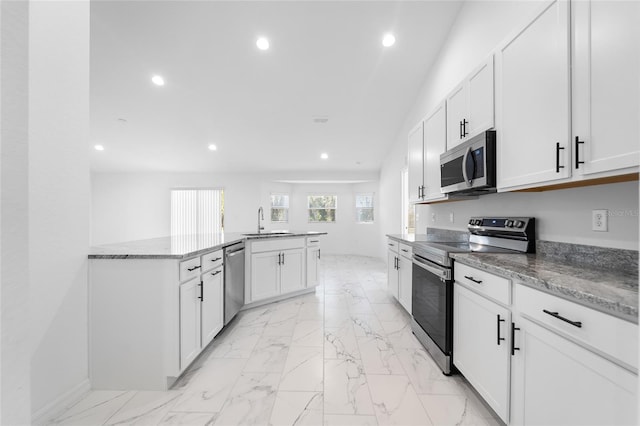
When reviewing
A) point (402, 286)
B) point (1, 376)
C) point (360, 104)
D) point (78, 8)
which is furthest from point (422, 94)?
point (1, 376)

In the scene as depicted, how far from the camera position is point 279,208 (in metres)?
7.93

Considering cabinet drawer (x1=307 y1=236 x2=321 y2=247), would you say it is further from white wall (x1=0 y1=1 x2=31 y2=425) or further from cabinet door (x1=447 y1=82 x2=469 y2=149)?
white wall (x1=0 y1=1 x2=31 y2=425)

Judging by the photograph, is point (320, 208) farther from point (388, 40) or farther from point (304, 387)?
point (304, 387)

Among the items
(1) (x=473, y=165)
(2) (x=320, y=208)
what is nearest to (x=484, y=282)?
(1) (x=473, y=165)

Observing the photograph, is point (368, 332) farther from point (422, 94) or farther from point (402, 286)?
point (422, 94)

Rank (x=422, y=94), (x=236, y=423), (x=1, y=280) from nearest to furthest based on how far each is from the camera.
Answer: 1. (x=1, y=280)
2. (x=236, y=423)
3. (x=422, y=94)

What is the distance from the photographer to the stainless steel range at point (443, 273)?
76.4 inches

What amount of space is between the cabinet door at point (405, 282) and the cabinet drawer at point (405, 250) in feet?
0.16

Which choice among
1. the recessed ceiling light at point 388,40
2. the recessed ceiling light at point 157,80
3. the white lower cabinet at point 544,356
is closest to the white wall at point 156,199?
the recessed ceiling light at point 157,80

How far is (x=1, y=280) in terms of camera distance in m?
0.34

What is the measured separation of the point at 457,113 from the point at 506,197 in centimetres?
85

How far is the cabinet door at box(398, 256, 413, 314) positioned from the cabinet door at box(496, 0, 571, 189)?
52.4 inches

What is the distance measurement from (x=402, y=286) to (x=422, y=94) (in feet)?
9.94

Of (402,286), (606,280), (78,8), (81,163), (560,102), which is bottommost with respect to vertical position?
(402,286)
